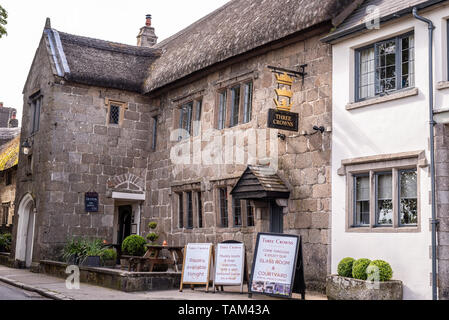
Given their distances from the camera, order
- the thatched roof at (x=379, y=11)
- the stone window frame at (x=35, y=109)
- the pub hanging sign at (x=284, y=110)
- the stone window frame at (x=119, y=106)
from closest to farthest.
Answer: the thatched roof at (x=379, y=11) < the pub hanging sign at (x=284, y=110) < the stone window frame at (x=119, y=106) < the stone window frame at (x=35, y=109)

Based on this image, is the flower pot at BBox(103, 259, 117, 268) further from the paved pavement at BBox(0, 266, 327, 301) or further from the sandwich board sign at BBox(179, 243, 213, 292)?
the sandwich board sign at BBox(179, 243, 213, 292)

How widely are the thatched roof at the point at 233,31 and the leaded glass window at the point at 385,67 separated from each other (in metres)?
1.32

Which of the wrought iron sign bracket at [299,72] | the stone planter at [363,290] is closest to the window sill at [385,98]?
the wrought iron sign bracket at [299,72]

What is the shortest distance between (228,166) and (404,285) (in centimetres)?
641

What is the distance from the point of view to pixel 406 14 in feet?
36.8

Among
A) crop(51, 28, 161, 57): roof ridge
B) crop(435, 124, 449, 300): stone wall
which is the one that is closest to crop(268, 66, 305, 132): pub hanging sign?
crop(435, 124, 449, 300): stone wall

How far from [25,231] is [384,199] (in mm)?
14047

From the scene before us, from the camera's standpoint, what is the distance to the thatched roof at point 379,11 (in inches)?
438

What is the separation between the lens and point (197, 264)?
1298 cm

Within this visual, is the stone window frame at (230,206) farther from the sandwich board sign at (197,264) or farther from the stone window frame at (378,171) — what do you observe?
the stone window frame at (378,171)

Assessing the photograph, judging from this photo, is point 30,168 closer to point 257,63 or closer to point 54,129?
point 54,129

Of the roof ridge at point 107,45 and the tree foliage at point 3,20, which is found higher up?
the roof ridge at point 107,45

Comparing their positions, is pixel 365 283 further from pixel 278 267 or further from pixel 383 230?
pixel 278 267

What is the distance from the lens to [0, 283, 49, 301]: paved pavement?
39.7 ft
